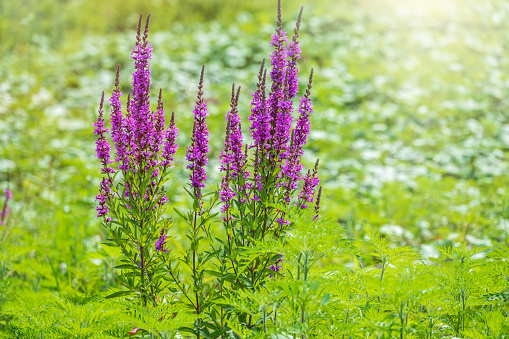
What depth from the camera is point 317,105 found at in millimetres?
7938

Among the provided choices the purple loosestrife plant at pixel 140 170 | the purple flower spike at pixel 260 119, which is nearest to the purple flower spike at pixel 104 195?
the purple loosestrife plant at pixel 140 170

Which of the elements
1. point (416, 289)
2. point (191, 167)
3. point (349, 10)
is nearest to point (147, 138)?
point (191, 167)

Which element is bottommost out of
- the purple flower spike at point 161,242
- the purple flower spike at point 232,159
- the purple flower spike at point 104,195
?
the purple flower spike at point 161,242

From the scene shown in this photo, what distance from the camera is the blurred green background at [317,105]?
4.23 metres

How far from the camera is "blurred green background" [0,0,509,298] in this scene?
4230mm

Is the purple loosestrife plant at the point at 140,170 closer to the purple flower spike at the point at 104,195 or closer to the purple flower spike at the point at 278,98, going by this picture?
the purple flower spike at the point at 104,195

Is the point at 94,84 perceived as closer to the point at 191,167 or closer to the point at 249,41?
the point at 249,41

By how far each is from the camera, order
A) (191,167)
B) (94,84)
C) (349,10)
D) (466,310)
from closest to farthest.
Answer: (466,310), (191,167), (94,84), (349,10)

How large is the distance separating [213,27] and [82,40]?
336cm

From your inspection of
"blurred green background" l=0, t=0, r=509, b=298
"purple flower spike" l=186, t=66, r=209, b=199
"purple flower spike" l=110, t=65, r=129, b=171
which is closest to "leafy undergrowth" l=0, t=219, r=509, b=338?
"purple flower spike" l=186, t=66, r=209, b=199

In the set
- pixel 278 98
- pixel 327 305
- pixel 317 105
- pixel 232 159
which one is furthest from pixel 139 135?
pixel 317 105

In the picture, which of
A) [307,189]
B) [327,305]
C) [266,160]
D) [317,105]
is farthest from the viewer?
[317,105]

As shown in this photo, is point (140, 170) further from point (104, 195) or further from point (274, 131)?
point (274, 131)

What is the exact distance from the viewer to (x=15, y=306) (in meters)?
1.98
